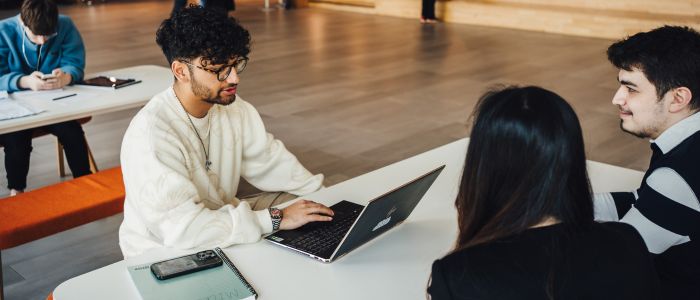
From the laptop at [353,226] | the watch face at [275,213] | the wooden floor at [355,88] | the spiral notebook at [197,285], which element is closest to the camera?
the spiral notebook at [197,285]

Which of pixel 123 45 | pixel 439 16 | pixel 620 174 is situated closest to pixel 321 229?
pixel 620 174

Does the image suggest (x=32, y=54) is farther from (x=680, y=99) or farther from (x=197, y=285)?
(x=680, y=99)

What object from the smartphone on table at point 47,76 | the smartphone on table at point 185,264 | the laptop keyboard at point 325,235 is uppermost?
the smartphone on table at point 47,76

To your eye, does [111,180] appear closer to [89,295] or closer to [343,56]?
[89,295]

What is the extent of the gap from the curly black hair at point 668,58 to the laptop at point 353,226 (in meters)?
0.62

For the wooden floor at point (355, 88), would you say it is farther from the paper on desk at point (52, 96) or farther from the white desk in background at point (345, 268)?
the white desk in background at point (345, 268)

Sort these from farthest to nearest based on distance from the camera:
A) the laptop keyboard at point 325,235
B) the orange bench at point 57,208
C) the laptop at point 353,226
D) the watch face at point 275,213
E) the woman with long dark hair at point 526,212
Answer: the orange bench at point 57,208, the watch face at point 275,213, the laptop keyboard at point 325,235, the laptop at point 353,226, the woman with long dark hair at point 526,212

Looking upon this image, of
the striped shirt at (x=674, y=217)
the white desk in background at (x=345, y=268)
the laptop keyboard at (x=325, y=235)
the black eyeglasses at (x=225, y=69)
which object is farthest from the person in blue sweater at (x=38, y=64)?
Answer: the striped shirt at (x=674, y=217)

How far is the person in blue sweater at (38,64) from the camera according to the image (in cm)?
370

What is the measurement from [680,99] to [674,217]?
1.19 feet

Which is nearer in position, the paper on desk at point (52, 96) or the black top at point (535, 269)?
the black top at point (535, 269)

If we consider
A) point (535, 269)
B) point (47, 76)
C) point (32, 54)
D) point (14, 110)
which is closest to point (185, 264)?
point (535, 269)

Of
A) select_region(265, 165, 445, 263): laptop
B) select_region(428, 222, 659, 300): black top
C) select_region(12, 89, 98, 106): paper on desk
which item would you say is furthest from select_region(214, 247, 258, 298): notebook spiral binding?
select_region(12, 89, 98, 106): paper on desk

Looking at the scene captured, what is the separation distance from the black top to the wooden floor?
2.05 m
